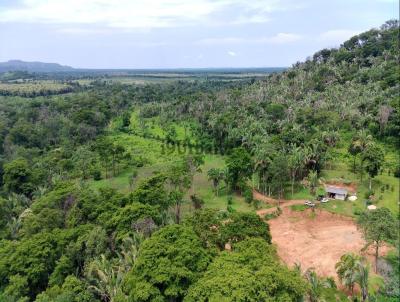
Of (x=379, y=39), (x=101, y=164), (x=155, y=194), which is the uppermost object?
(x=379, y=39)

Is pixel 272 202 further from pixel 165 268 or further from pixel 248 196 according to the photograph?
pixel 165 268

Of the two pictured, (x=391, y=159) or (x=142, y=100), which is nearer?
(x=391, y=159)

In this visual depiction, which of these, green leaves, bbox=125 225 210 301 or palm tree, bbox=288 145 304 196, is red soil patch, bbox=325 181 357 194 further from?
green leaves, bbox=125 225 210 301

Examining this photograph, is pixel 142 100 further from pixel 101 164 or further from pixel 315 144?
pixel 315 144

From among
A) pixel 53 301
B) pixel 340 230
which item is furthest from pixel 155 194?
pixel 340 230

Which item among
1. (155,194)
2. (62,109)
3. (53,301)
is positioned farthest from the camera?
(62,109)

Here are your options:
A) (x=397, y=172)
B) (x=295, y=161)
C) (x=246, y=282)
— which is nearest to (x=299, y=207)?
(x=295, y=161)

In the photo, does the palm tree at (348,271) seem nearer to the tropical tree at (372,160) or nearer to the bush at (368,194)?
the bush at (368,194)
